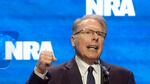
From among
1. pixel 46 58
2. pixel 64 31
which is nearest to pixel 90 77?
pixel 46 58

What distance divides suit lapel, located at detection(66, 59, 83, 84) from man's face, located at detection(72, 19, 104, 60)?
0.06 m

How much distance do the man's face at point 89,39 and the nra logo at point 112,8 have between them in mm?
580

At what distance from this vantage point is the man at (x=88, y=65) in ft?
4.88

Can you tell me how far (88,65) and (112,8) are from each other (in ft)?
2.09

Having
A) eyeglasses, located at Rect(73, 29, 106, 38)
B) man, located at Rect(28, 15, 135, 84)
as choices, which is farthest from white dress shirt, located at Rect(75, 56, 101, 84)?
eyeglasses, located at Rect(73, 29, 106, 38)

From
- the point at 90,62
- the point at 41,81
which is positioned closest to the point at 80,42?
the point at 90,62

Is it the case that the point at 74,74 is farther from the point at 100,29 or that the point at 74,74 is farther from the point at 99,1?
the point at 99,1

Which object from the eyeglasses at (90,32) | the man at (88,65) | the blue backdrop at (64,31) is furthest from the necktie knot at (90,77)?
the blue backdrop at (64,31)

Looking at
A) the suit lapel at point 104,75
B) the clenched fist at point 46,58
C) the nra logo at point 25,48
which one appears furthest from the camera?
the nra logo at point 25,48

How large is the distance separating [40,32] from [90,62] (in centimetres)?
63

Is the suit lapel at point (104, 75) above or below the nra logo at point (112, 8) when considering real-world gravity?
below

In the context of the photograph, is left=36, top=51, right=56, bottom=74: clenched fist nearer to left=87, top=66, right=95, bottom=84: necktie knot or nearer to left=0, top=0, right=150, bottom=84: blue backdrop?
left=87, top=66, right=95, bottom=84: necktie knot

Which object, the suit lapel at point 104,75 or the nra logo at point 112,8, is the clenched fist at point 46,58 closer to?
the suit lapel at point 104,75

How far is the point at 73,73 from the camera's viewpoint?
152 centimetres
